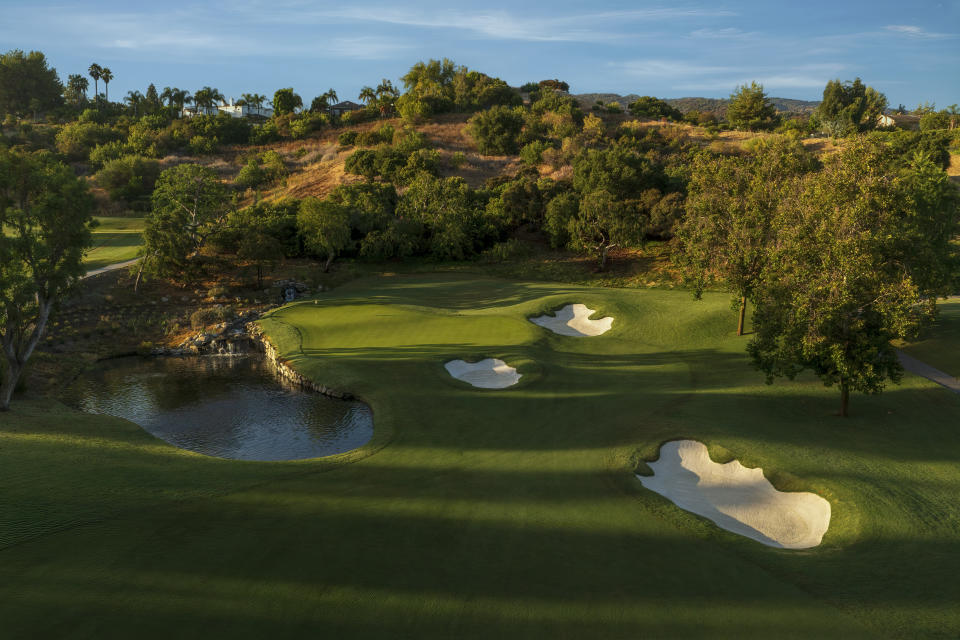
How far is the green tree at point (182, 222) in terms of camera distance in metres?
45.6

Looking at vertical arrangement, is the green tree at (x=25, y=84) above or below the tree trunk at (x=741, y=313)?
above

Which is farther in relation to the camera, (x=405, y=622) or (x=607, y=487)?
(x=607, y=487)

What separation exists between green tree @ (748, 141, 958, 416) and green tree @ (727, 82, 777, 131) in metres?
103

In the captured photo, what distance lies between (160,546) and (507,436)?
12.0 m

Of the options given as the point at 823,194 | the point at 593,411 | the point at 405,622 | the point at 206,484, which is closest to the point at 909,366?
the point at 823,194

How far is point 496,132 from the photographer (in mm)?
97688

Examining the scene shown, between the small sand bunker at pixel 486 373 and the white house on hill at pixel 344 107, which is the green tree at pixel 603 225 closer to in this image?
the small sand bunker at pixel 486 373

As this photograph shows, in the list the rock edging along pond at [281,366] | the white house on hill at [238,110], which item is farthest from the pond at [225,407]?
the white house on hill at [238,110]

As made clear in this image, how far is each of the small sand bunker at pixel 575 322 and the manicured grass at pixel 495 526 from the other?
973 centimetres

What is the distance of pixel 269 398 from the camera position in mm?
28406

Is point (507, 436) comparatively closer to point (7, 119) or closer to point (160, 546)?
point (160, 546)

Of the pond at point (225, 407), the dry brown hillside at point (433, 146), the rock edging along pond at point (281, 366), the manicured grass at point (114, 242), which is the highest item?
the dry brown hillside at point (433, 146)

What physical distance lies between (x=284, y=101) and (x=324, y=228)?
8239cm

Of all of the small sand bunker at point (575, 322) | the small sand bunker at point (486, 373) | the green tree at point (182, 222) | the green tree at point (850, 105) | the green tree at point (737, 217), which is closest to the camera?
the small sand bunker at point (486, 373)
